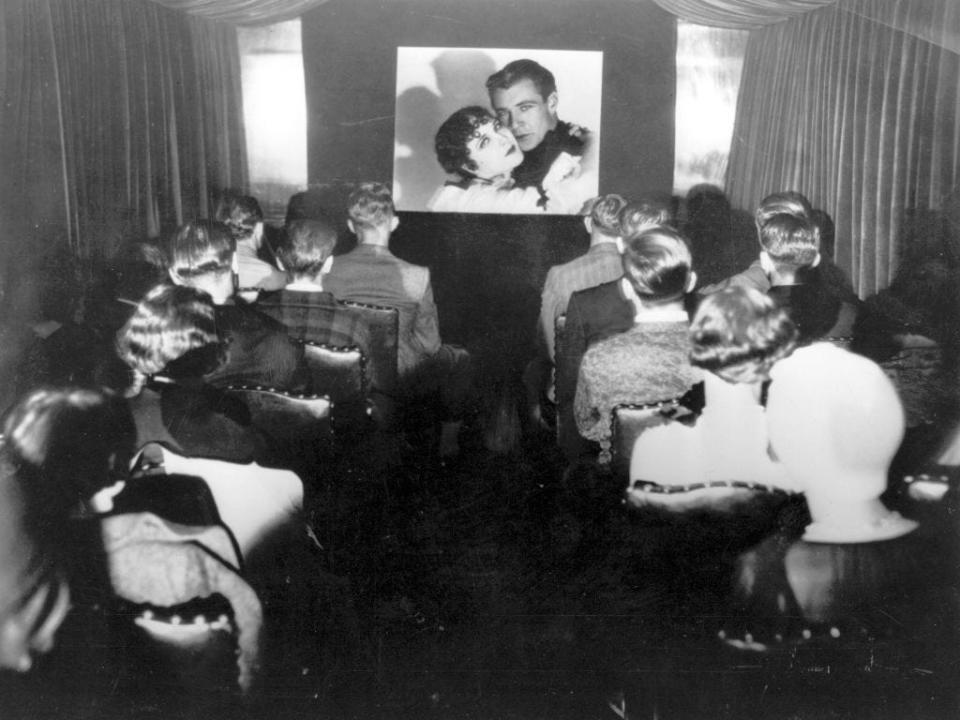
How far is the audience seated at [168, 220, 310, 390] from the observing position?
180 cm

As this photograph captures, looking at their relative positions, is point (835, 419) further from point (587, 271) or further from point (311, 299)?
point (311, 299)

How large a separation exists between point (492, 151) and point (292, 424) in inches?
37.0

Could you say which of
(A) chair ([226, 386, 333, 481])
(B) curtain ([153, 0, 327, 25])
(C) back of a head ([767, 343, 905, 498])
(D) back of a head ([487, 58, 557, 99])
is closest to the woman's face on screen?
(D) back of a head ([487, 58, 557, 99])

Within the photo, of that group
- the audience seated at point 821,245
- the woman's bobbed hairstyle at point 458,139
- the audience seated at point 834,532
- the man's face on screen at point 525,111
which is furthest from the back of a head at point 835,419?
the woman's bobbed hairstyle at point 458,139

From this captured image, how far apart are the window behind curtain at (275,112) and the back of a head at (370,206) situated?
0.46 ft

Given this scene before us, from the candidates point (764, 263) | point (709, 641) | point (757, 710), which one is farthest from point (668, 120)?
point (757, 710)

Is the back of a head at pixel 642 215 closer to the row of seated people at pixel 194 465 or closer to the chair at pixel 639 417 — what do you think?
the chair at pixel 639 417

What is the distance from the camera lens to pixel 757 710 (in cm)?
187

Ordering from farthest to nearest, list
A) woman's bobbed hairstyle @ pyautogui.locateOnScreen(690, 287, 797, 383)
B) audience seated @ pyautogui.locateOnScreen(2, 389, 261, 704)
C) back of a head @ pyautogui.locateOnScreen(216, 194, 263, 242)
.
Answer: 1. back of a head @ pyautogui.locateOnScreen(216, 194, 263, 242)
2. audience seated @ pyautogui.locateOnScreen(2, 389, 261, 704)
3. woman's bobbed hairstyle @ pyautogui.locateOnScreen(690, 287, 797, 383)

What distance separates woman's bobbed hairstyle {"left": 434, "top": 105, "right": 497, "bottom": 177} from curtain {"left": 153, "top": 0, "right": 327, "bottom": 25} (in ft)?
1.62

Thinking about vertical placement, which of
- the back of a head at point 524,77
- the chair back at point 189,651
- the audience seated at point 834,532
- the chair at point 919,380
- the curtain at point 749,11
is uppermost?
the curtain at point 749,11

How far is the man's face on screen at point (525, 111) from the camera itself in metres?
1.94

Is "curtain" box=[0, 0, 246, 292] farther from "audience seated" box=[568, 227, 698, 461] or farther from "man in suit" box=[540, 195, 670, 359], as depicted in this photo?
"audience seated" box=[568, 227, 698, 461]

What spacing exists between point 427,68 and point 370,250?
511mm
